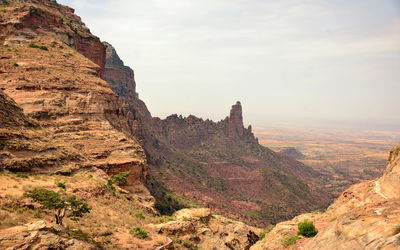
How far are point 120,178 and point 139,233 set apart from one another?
36.6ft

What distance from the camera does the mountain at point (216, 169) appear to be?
90.9 metres

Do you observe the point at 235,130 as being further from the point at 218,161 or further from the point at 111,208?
the point at 111,208

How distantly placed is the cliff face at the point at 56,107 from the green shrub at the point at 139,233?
11.5 metres

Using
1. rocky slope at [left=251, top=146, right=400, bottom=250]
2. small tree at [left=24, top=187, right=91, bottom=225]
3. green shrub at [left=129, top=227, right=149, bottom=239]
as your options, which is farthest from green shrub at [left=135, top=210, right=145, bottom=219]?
rocky slope at [left=251, top=146, right=400, bottom=250]

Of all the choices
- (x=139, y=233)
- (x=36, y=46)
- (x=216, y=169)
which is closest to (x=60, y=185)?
(x=139, y=233)

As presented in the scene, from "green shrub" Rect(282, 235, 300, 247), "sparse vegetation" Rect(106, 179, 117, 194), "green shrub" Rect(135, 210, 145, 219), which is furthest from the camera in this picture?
"sparse vegetation" Rect(106, 179, 117, 194)

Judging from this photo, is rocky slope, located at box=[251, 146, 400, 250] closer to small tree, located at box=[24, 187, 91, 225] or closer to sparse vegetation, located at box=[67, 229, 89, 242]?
sparse vegetation, located at box=[67, 229, 89, 242]

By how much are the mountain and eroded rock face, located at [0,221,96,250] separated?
1784 inches

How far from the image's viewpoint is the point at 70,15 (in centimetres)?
7838

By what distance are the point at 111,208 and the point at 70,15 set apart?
229ft

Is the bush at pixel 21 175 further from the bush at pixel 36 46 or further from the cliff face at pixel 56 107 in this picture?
the bush at pixel 36 46

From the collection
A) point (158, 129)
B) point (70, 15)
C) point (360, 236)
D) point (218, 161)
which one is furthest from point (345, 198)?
point (158, 129)

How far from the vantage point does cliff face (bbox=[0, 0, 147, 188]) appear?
98.6 feet

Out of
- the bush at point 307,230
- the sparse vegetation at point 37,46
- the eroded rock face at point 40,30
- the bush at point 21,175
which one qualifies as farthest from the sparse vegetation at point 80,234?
the sparse vegetation at point 37,46
